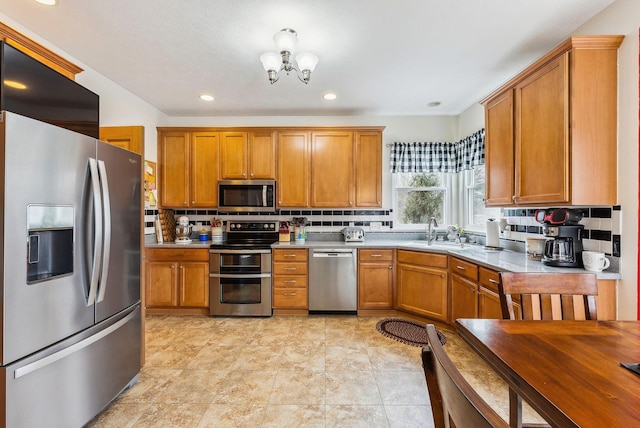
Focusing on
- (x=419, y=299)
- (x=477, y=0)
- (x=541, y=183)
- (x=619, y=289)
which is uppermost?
(x=477, y=0)

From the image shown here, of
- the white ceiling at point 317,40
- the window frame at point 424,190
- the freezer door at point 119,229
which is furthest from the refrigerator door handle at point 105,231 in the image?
the window frame at point 424,190

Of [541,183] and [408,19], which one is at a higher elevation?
[408,19]

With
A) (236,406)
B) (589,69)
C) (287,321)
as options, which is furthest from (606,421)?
(287,321)

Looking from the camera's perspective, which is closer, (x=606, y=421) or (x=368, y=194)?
(x=606, y=421)

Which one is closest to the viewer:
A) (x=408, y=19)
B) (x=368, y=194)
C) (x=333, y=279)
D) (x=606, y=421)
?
(x=606, y=421)

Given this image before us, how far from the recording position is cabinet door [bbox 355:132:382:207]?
3.76 meters

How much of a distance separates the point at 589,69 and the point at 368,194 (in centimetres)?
229

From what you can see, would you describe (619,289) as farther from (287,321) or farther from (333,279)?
(287,321)

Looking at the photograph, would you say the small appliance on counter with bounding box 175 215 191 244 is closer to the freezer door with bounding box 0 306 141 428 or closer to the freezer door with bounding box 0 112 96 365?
the freezer door with bounding box 0 306 141 428

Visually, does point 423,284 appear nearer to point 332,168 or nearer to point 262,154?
point 332,168

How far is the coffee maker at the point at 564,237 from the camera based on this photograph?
6.84ft

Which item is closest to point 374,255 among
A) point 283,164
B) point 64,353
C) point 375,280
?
point 375,280

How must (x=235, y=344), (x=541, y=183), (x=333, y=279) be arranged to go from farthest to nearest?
(x=333, y=279)
(x=235, y=344)
(x=541, y=183)

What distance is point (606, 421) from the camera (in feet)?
2.17
